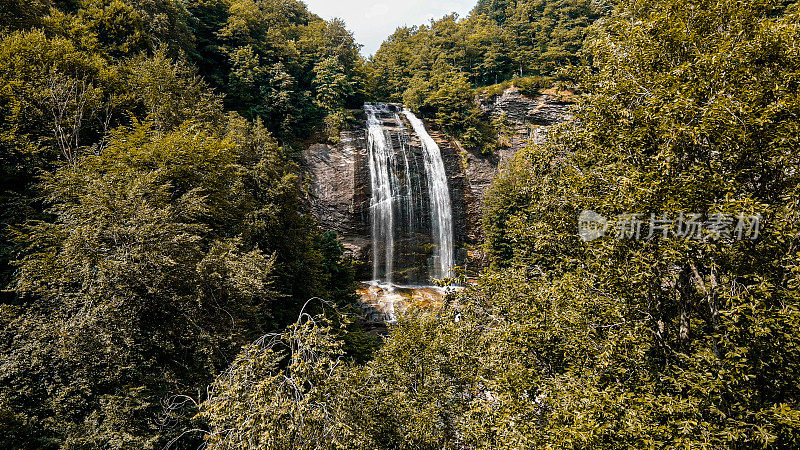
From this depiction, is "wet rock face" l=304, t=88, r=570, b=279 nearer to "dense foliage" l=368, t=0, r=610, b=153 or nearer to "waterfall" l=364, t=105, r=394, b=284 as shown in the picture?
"waterfall" l=364, t=105, r=394, b=284

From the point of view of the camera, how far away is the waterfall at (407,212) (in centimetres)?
2798

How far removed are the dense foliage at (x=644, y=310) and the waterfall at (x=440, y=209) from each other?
67.6 ft

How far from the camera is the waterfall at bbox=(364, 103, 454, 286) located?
27984mm

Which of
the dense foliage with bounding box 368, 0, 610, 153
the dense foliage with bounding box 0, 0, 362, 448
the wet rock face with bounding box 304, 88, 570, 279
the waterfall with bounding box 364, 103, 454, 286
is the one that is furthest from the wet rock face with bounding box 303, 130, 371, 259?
the dense foliage with bounding box 368, 0, 610, 153

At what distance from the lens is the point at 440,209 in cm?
2920

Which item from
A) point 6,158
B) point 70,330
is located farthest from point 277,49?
point 70,330

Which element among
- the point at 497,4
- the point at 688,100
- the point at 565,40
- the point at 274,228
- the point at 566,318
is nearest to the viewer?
the point at 688,100

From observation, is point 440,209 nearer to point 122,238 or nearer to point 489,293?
point 489,293

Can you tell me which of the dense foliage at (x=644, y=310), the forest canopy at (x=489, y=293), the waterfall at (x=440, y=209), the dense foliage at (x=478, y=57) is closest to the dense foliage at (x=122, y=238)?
the forest canopy at (x=489, y=293)

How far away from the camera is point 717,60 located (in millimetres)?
5426

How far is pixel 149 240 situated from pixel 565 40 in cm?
4425

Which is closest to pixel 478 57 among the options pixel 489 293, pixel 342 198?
pixel 342 198

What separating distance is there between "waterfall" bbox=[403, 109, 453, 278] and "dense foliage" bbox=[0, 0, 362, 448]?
924 centimetres

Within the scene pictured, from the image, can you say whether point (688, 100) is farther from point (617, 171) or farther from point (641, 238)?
point (641, 238)
